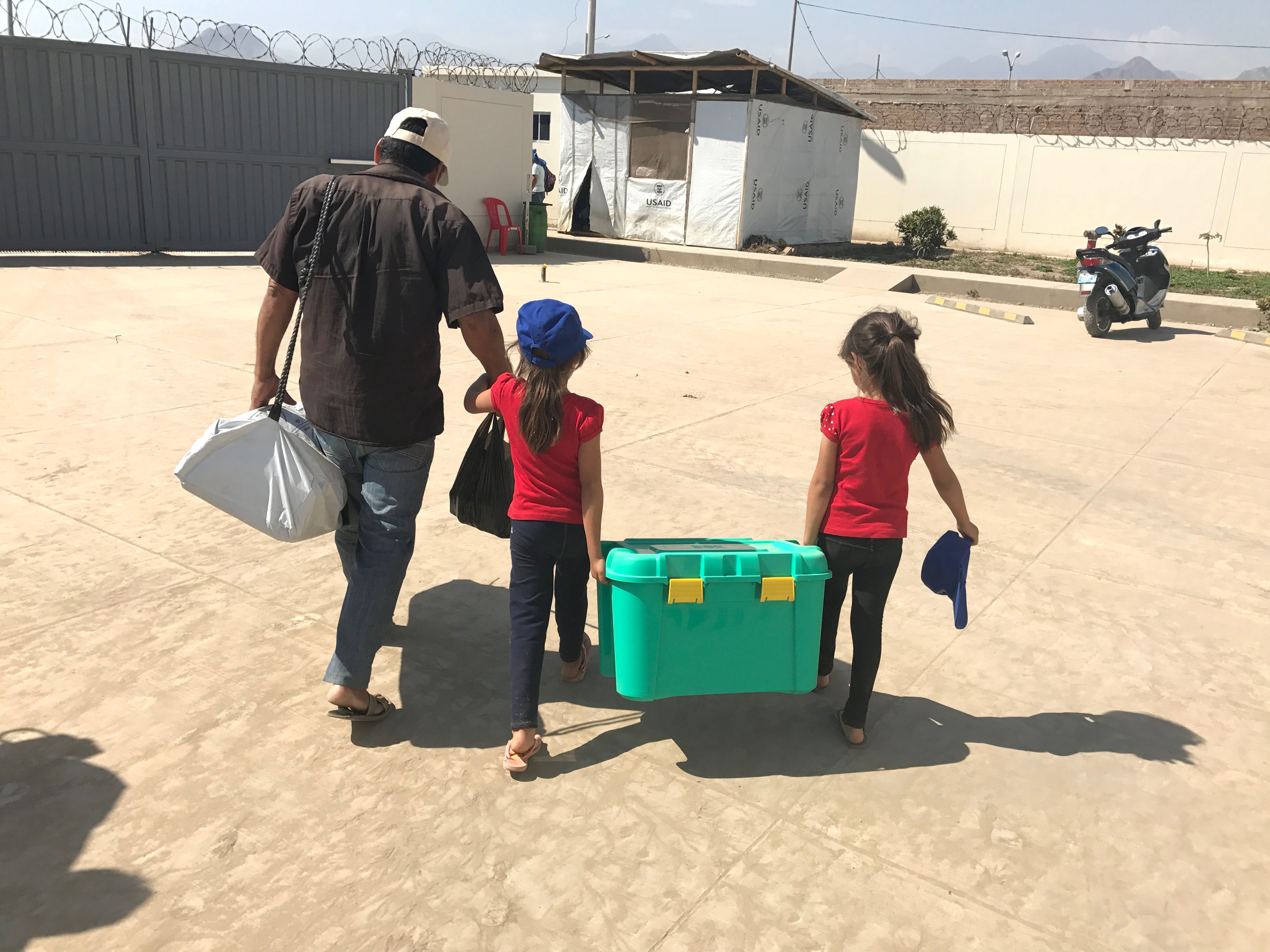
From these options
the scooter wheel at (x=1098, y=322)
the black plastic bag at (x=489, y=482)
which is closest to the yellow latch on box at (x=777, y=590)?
the black plastic bag at (x=489, y=482)

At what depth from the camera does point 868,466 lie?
282 centimetres

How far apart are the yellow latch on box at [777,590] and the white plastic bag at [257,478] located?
1.21m

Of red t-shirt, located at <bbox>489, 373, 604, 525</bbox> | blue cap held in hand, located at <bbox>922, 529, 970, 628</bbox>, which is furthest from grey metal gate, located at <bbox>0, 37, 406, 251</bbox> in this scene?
blue cap held in hand, located at <bbox>922, 529, 970, 628</bbox>

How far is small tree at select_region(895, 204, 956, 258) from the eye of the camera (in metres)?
19.0

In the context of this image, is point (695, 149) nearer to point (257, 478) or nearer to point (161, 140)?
point (161, 140)

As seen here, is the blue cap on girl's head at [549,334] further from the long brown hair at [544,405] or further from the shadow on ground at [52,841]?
the shadow on ground at [52,841]

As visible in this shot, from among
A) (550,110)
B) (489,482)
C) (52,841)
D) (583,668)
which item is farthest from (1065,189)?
(52,841)

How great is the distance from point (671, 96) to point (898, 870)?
707 inches

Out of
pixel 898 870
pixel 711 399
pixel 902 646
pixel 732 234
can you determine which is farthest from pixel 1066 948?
pixel 732 234

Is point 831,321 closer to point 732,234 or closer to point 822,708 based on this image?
point 732,234

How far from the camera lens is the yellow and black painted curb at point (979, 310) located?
12383 mm

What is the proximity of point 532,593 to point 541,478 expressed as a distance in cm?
33

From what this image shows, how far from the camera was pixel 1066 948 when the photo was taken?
7.27 feet

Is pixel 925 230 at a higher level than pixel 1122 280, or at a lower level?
higher
